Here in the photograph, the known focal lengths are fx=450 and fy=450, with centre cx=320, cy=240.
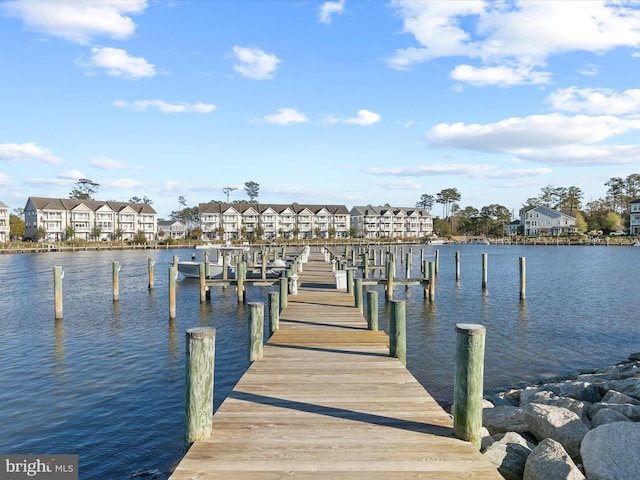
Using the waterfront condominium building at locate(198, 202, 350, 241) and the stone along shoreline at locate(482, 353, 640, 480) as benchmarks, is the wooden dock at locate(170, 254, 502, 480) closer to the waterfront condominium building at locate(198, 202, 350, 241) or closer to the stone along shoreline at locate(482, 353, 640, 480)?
the stone along shoreline at locate(482, 353, 640, 480)

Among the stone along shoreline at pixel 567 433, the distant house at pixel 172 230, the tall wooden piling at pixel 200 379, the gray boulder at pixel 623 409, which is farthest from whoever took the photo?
the distant house at pixel 172 230

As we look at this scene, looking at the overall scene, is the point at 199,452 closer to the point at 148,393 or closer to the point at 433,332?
the point at 148,393

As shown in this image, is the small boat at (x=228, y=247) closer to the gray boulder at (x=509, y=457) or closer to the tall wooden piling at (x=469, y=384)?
the gray boulder at (x=509, y=457)

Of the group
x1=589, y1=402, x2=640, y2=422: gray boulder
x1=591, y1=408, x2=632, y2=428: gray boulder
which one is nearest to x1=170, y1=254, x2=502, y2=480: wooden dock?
x1=591, y1=408, x2=632, y2=428: gray boulder

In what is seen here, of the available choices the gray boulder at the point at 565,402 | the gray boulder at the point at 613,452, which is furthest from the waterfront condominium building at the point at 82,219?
the gray boulder at the point at 613,452

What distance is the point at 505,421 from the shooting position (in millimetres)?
8367

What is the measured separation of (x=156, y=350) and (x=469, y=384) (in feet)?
44.6

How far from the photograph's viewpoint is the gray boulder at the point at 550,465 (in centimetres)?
558

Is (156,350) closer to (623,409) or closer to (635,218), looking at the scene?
(623,409)

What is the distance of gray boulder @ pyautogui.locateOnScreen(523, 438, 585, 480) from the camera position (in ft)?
18.3

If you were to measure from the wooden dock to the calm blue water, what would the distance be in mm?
3226

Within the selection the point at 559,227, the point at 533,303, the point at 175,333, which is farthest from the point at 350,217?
the point at 175,333

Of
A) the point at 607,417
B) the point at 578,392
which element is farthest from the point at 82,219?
the point at 607,417

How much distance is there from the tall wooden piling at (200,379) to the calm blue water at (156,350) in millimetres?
3809
